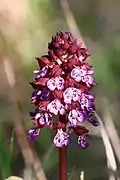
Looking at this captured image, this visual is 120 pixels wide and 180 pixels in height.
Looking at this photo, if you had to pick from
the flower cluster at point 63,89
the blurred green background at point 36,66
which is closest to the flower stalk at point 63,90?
the flower cluster at point 63,89

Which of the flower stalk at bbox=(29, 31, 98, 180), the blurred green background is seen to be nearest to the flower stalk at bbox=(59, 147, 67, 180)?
the flower stalk at bbox=(29, 31, 98, 180)

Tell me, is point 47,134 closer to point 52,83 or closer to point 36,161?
point 36,161

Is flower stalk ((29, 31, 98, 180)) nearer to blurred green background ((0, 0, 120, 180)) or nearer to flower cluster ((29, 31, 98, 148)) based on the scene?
flower cluster ((29, 31, 98, 148))

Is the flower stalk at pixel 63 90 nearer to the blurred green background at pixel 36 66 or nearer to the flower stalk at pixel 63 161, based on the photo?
the flower stalk at pixel 63 161

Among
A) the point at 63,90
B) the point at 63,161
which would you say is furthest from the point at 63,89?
the point at 63,161

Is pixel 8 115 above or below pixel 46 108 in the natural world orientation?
above

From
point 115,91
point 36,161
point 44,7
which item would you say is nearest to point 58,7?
point 44,7
